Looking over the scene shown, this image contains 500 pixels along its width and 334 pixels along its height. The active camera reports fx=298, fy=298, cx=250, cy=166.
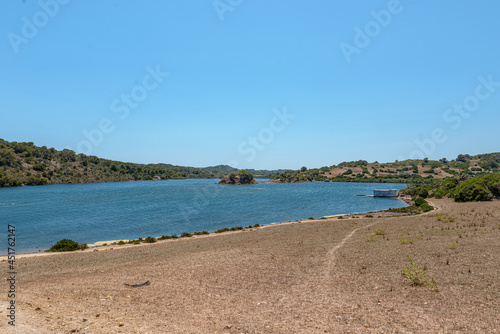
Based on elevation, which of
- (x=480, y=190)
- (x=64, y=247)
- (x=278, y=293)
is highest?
(x=480, y=190)

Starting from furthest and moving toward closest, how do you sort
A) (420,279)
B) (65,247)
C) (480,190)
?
(480,190), (65,247), (420,279)

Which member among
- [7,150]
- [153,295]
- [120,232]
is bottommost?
[120,232]

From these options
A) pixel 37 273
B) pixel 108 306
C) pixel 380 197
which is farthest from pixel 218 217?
pixel 380 197

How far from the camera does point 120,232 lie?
4178 centimetres

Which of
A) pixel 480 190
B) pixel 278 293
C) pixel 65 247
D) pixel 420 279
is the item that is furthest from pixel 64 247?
pixel 480 190

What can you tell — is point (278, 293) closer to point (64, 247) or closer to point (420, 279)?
point (420, 279)

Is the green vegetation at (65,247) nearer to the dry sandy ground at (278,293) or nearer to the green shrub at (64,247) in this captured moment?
the green shrub at (64,247)

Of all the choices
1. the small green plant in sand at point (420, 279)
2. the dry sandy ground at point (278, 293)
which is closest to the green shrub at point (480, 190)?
the dry sandy ground at point (278, 293)

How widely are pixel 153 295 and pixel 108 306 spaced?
1741mm

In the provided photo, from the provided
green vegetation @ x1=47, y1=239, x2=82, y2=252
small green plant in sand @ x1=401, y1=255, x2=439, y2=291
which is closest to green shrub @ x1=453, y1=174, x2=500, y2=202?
small green plant in sand @ x1=401, y1=255, x2=439, y2=291

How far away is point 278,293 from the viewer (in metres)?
11.6

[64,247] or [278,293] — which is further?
A: [64,247]

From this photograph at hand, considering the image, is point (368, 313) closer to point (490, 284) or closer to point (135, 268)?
point (490, 284)

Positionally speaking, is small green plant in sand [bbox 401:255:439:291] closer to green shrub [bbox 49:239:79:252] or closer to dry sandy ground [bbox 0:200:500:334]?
dry sandy ground [bbox 0:200:500:334]
